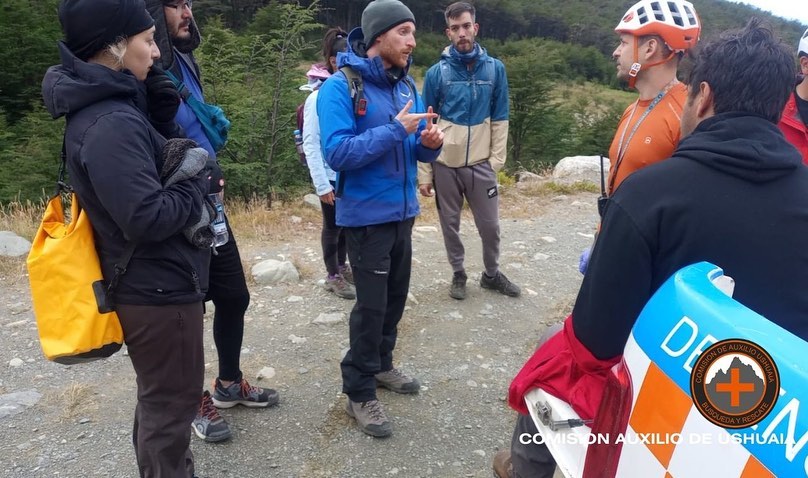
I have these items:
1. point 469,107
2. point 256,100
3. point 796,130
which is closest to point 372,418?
point 469,107

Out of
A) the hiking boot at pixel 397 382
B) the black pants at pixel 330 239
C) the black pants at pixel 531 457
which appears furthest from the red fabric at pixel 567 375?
the black pants at pixel 330 239

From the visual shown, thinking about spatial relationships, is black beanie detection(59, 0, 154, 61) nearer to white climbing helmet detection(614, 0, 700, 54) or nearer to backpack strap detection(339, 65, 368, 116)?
backpack strap detection(339, 65, 368, 116)

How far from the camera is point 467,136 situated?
189 inches

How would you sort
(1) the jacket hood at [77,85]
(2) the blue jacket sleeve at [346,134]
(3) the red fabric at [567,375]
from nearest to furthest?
(3) the red fabric at [567,375] → (1) the jacket hood at [77,85] → (2) the blue jacket sleeve at [346,134]

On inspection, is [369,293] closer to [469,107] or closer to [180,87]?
[180,87]

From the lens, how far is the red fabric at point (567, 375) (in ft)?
5.69

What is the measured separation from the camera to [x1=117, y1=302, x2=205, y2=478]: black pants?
2.12m

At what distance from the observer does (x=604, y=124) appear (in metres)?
27.6

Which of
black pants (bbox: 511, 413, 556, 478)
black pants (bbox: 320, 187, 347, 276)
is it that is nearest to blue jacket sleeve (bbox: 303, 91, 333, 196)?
black pants (bbox: 320, 187, 347, 276)

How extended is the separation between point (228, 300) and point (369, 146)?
1138mm

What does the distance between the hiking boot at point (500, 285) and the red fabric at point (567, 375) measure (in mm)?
3063

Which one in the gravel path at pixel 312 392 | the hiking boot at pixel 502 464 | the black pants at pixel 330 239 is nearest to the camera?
the hiking boot at pixel 502 464

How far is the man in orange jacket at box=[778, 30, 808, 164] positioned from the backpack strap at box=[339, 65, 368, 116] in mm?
2631

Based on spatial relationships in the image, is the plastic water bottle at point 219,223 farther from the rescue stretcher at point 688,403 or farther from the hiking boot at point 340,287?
the hiking boot at point 340,287
